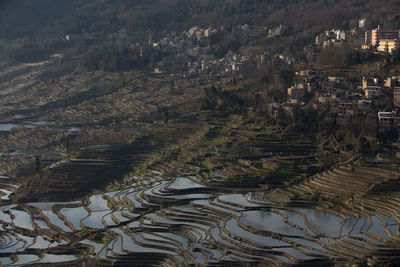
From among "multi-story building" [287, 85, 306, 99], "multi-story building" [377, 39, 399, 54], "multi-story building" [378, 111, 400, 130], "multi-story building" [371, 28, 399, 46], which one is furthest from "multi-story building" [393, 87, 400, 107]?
"multi-story building" [371, 28, 399, 46]

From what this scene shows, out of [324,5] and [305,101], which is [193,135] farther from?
[324,5]

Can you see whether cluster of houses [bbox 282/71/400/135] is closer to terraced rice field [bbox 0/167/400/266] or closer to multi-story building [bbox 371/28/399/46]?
terraced rice field [bbox 0/167/400/266]

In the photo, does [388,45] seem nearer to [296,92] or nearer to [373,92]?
[373,92]

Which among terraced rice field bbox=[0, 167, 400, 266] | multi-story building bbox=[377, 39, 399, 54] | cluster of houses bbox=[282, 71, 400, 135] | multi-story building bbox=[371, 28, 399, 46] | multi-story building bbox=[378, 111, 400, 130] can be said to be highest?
multi-story building bbox=[371, 28, 399, 46]

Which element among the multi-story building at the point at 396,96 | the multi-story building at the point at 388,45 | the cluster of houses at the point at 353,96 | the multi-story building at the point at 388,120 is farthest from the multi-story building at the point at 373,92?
the multi-story building at the point at 388,45

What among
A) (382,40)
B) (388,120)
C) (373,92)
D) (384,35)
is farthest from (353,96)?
(384,35)

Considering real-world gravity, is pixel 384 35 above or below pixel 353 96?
above

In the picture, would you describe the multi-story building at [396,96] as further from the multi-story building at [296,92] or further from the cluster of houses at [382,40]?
the cluster of houses at [382,40]
